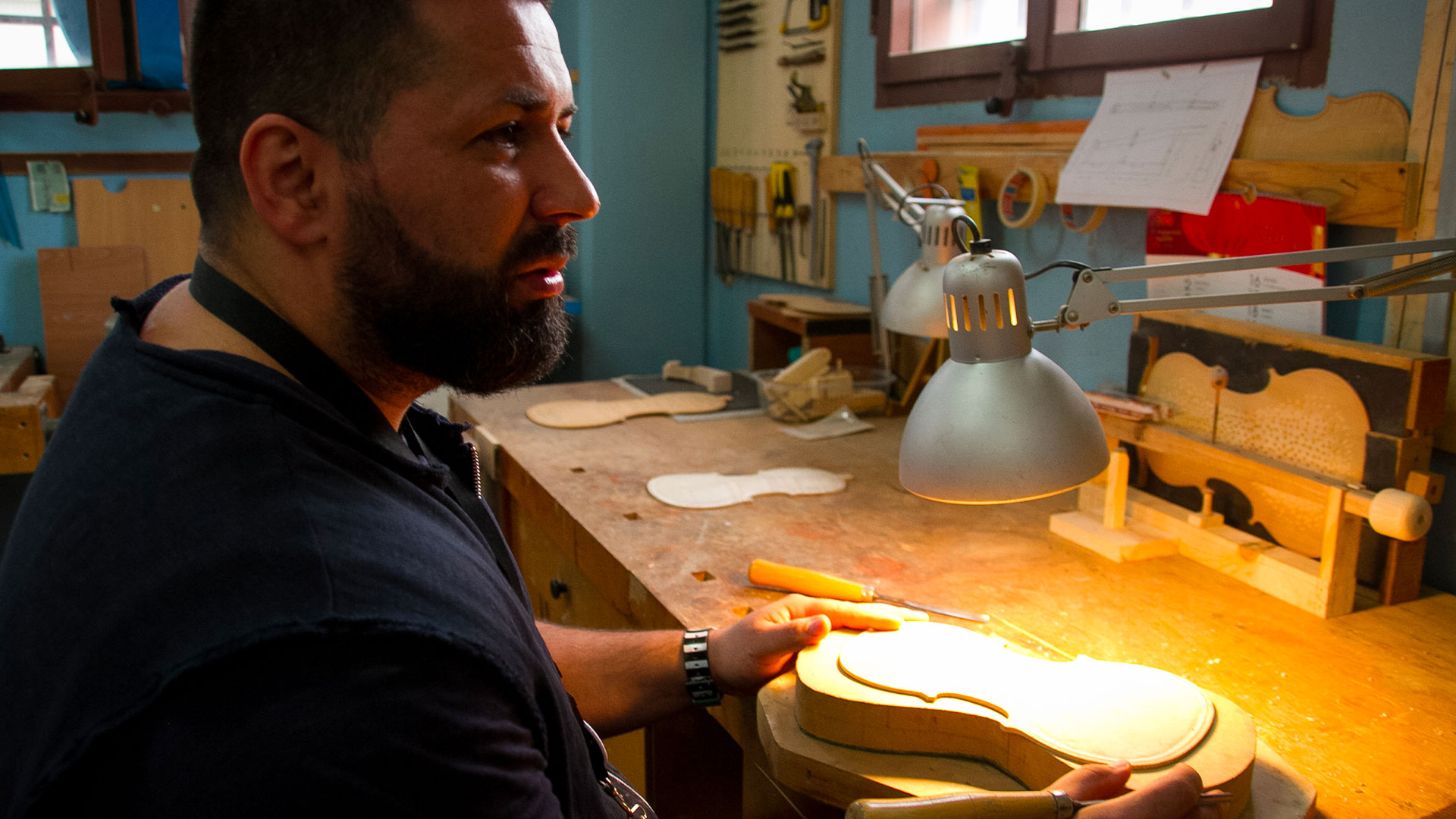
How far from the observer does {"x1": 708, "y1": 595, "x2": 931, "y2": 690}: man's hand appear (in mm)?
1154

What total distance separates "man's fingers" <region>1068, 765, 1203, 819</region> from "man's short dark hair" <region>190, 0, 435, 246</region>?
0.82 metres

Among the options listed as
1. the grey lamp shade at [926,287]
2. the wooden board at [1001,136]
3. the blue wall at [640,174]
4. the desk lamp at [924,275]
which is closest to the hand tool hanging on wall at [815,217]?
the wooden board at [1001,136]

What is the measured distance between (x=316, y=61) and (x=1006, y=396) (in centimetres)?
67

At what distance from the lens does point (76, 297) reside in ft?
11.0

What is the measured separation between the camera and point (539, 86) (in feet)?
2.97

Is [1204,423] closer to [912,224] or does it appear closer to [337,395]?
[912,224]

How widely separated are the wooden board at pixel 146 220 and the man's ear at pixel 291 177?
2926 millimetres

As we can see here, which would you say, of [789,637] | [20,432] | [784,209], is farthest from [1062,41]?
[20,432]

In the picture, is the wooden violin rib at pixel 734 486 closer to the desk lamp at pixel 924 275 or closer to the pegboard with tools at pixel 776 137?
the desk lamp at pixel 924 275

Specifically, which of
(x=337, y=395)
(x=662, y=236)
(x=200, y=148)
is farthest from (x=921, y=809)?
(x=662, y=236)

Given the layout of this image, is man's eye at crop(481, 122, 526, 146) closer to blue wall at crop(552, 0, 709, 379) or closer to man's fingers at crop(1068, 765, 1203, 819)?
man's fingers at crop(1068, 765, 1203, 819)

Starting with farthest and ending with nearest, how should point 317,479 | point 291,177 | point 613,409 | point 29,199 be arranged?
point 29,199
point 613,409
point 291,177
point 317,479

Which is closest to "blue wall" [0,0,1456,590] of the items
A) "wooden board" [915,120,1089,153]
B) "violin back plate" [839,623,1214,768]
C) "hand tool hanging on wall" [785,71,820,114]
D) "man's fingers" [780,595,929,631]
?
"hand tool hanging on wall" [785,71,820,114]

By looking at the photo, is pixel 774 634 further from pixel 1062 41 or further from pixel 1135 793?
pixel 1062 41
